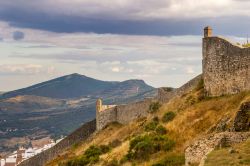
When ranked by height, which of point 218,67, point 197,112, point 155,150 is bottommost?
point 155,150

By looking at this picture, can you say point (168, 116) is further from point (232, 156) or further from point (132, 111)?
point (232, 156)

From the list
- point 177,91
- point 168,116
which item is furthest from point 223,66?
point 177,91

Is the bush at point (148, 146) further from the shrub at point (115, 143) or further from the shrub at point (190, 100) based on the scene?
the shrub at point (115, 143)

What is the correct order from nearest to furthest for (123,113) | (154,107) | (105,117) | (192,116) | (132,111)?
(192,116)
(154,107)
(132,111)
(123,113)
(105,117)

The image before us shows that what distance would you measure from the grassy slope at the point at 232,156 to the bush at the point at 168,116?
18113mm

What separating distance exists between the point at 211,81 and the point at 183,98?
5.07 meters

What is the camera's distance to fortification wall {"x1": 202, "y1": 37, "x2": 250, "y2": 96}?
30188 mm

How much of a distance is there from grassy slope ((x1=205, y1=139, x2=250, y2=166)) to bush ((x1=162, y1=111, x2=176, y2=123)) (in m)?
18.1

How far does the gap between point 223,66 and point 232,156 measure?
1664cm

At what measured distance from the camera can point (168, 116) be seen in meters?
37.2

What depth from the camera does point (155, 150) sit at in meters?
31.5

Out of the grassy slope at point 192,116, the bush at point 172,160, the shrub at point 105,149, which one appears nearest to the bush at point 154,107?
the grassy slope at point 192,116

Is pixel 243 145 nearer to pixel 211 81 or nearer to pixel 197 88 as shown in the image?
pixel 211 81

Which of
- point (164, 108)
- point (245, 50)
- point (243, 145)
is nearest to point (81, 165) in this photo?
point (164, 108)
